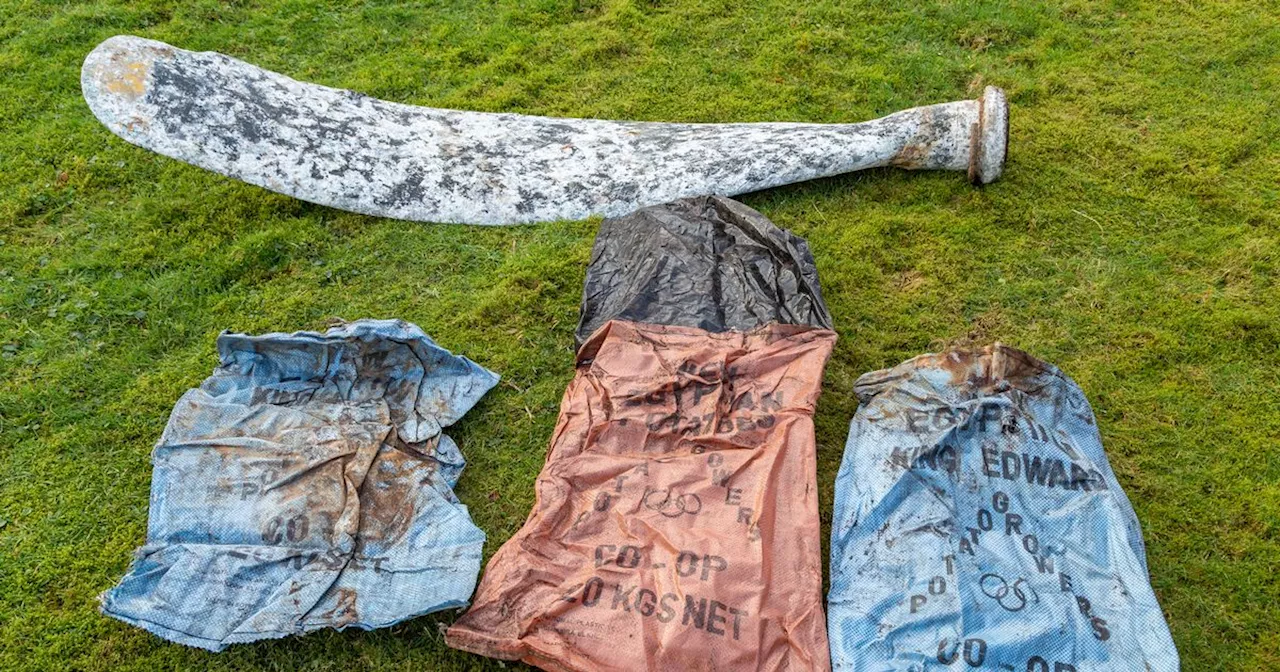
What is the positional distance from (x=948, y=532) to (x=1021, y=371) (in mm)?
680

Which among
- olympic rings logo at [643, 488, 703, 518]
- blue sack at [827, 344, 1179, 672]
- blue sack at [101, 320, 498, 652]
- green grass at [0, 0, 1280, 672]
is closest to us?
blue sack at [827, 344, 1179, 672]

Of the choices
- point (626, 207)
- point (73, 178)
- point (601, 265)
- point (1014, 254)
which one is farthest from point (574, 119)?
point (73, 178)

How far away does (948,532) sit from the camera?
7.98 feet

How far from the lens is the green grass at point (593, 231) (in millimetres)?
2680

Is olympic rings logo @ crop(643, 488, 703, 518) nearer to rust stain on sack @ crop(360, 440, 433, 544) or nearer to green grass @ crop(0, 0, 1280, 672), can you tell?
green grass @ crop(0, 0, 1280, 672)

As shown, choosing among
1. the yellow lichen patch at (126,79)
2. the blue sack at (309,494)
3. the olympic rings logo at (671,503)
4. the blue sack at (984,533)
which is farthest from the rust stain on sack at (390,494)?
the yellow lichen patch at (126,79)

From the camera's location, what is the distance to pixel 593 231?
3717 millimetres

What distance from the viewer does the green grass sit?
2.68 m

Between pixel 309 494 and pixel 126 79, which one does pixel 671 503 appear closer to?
pixel 309 494

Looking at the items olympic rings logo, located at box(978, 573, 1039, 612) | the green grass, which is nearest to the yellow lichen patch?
the green grass

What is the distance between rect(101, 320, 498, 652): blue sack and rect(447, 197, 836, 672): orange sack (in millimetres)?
275

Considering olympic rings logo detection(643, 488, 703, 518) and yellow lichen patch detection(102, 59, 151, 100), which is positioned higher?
yellow lichen patch detection(102, 59, 151, 100)

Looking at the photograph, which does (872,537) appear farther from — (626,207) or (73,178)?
(73,178)

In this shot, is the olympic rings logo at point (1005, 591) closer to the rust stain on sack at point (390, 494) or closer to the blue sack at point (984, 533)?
the blue sack at point (984, 533)
